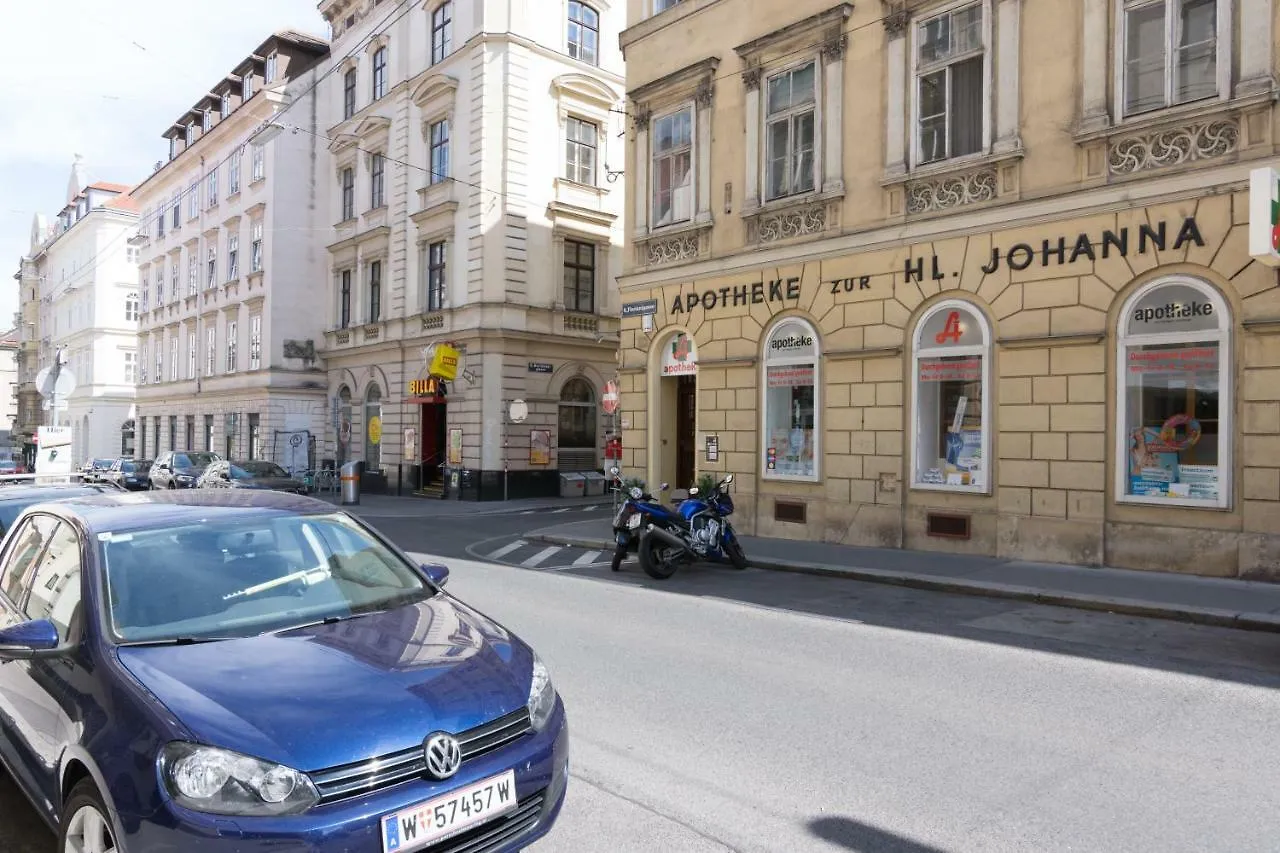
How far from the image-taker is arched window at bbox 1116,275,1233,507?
10305 mm

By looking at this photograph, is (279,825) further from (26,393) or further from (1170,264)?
(26,393)

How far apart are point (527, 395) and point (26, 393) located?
6343 cm

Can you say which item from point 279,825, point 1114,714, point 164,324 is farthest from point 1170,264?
point 164,324

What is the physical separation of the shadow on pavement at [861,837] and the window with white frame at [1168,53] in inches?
405

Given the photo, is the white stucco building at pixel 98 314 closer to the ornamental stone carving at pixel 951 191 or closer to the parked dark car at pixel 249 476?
the parked dark car at pixel 249 476

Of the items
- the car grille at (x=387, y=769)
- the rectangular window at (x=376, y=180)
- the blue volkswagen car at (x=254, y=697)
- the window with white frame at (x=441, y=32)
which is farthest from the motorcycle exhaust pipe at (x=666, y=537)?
the rectangular window at (x=376, y=180)

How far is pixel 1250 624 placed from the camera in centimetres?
805

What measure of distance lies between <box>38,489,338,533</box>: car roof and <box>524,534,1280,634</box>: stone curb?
768 centimetres

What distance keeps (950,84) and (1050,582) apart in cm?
734

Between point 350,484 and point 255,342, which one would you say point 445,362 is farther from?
point 255,342

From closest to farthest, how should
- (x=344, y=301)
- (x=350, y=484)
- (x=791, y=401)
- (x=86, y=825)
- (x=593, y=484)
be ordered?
(x=86, y=825) < (x=791, y=401) < (x=350, y=484) < (x=593, y=484) < (x=344, y=301)

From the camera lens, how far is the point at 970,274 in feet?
40.8

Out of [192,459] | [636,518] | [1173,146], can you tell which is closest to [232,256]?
[192,459]

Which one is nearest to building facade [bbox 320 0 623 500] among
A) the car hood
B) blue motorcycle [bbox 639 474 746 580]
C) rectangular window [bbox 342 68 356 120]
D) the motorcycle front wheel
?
rectangular window [bbox 342 68 356 120]
